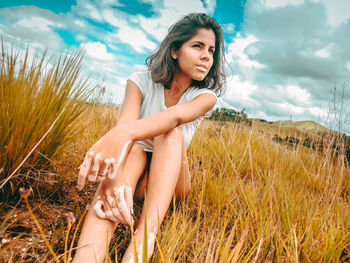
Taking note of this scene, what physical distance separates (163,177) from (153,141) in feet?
1.26

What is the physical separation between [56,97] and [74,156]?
0.59 metres

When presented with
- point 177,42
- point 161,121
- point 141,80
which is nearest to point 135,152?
point 161,121

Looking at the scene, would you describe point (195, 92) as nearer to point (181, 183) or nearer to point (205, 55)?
point (205, 55)

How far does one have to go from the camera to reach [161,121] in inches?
47.8

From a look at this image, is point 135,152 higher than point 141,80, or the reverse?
point 141,80

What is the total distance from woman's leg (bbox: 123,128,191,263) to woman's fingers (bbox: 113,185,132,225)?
9 cm

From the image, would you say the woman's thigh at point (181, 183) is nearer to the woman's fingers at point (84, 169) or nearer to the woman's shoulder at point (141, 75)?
the woman's fingers at point (84, 169)

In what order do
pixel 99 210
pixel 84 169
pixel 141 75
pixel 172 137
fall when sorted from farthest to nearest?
pixel 141 75 < pixel 172 137 < pixel 99 210 < pixel 84 169

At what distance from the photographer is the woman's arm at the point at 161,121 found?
1111 mm

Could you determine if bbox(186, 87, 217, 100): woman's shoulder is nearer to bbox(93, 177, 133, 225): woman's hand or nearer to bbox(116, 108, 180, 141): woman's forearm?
bbox(116, 108, 180, 141): woman's forearm

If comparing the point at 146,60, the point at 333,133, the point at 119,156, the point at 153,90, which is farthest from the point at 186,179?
the point at 333,133

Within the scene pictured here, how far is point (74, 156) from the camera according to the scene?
5.43 feet

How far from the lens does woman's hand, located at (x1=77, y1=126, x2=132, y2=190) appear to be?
2.99 feet

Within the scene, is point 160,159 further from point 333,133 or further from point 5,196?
point 333,133
